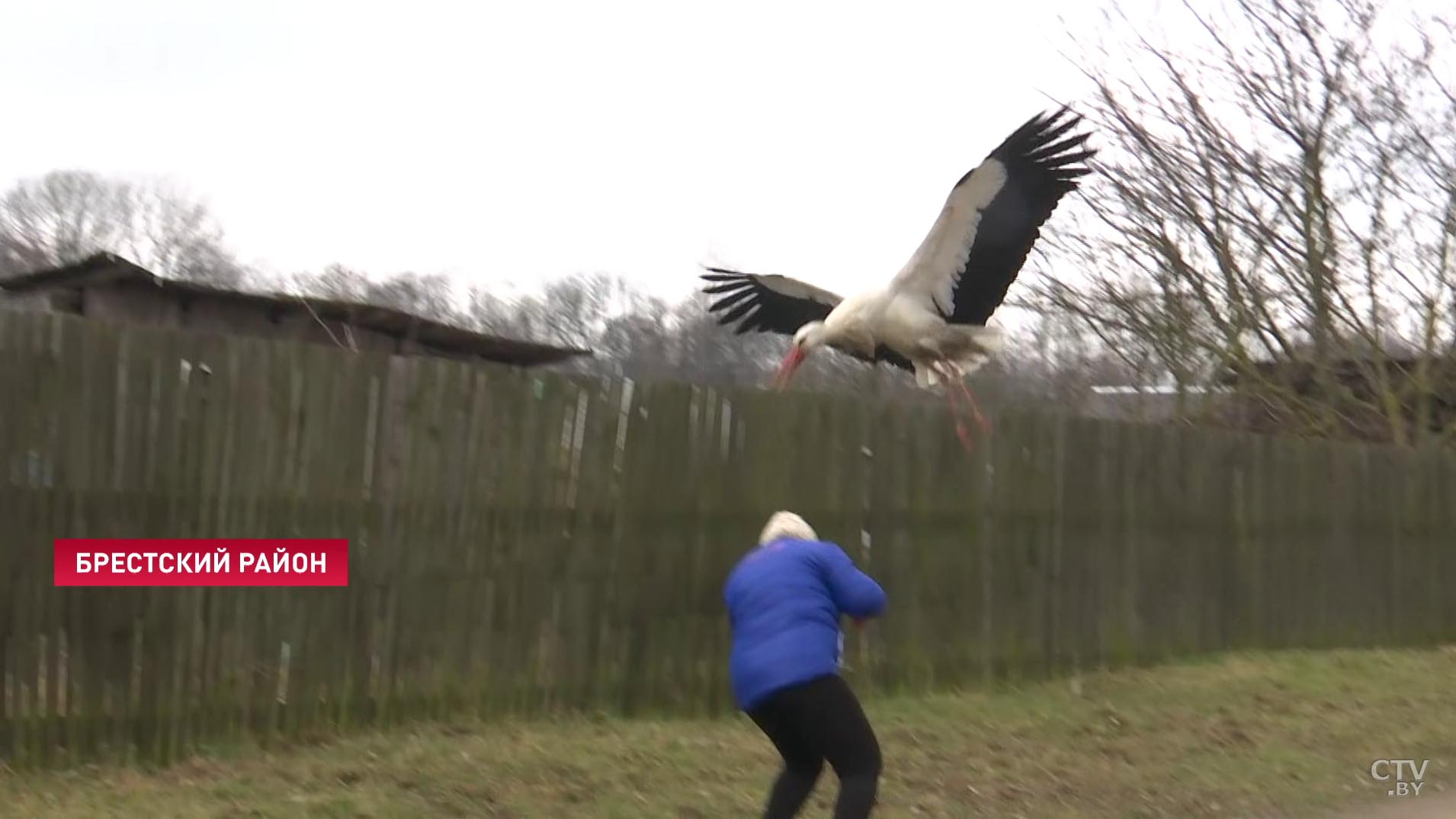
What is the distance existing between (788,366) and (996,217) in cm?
153

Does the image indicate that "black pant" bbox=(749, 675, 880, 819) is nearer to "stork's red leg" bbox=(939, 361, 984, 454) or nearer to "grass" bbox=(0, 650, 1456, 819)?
"grass" bbox=(0, 650, 1456, 819)

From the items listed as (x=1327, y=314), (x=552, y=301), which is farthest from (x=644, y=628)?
(x=552, y=301)

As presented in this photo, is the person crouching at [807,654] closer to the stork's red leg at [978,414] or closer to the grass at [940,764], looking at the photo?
the grass at [940,764]

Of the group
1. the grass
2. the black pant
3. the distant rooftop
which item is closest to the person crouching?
the black pant

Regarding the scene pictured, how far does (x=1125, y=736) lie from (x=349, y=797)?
15.6ft

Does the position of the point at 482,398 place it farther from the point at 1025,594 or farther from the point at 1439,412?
the point at 1439,412

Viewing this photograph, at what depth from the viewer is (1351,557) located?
1285 centimetres

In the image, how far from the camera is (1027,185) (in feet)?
28.1

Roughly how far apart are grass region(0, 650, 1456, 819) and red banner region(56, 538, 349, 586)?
752mm

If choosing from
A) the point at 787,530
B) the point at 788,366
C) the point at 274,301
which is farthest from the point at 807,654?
the point at 274,301

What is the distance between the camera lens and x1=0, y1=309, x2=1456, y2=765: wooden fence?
5.99 meters

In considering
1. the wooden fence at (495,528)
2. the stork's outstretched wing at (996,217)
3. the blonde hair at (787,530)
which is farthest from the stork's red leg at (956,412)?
the blonde hair at (787,530)

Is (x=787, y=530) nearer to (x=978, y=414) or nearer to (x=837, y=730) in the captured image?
(x=837, y=730)

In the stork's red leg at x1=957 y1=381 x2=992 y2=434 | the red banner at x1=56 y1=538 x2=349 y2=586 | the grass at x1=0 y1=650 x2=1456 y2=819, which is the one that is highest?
the stork's red leg at x1=957 y1=381 x2=992 y2=434
